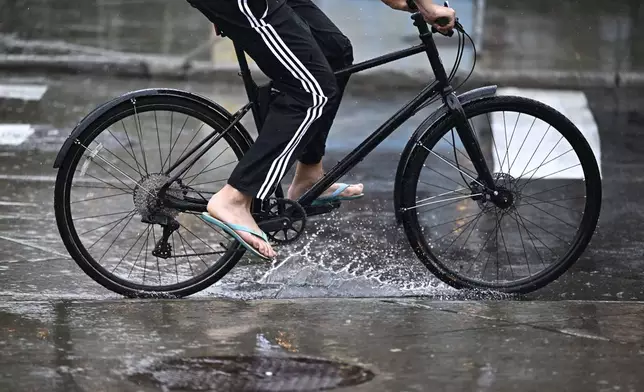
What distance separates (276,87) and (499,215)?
1.32m

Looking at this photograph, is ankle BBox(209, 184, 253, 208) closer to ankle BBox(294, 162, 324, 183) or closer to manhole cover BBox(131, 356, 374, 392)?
ankle BBox(294, 162, 324, 183)

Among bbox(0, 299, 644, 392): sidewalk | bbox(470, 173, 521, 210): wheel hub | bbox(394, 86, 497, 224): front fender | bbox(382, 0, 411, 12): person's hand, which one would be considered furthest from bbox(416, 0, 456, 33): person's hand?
bbox(0, 299, 644, 392): sidewalk

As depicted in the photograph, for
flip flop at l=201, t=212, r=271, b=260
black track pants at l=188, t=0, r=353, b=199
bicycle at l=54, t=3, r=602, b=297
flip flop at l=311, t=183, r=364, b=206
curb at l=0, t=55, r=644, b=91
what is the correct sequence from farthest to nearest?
curb at l=0, t=55, r=644, b=91, flip flop at l=311, t=183, r=364, b=206, bicycle at l=54, t=3, r=602, b=297, flip flop at l=201, t=212, r=271, b=260, black track pants at l=188, t=0, r=353, b=199

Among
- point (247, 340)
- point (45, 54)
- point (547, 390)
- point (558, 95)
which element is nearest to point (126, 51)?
point (45, 54)

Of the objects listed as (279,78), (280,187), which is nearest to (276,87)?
(279,78)

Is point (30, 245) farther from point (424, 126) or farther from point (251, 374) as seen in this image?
point (251, 374)

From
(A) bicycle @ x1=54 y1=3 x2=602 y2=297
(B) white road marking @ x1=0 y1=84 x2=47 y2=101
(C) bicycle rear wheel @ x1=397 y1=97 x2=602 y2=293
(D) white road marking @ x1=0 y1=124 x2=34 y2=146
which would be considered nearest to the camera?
(A) bicycle @ x1=54 y1=3 x2=602 y2=297

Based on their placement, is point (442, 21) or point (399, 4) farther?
point (399, 4)

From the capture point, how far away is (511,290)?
18.2 feet

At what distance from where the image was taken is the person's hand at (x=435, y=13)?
5.17 metres

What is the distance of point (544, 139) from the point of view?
919cm

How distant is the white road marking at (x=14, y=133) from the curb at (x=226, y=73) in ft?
7.39

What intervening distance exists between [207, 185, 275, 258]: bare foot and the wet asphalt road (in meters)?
0.56

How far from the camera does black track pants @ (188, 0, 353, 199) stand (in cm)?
492
